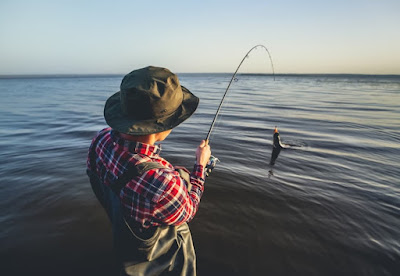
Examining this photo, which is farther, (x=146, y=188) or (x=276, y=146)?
(x=276, y=146)

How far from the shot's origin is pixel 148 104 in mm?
1444

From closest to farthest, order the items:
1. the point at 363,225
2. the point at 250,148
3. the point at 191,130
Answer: the point at 363,225 → the point at 250,148 → the point at 191,130

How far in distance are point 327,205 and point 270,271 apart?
190 cm

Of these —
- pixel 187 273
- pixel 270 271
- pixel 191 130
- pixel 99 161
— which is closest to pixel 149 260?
pixel 187 273

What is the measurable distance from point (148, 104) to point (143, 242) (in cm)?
91

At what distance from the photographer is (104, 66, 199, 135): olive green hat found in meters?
1.43

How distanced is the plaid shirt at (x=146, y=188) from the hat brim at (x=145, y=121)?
10 centimetres

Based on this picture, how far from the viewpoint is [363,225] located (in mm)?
3461

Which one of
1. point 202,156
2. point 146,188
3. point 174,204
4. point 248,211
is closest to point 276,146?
point 248,211

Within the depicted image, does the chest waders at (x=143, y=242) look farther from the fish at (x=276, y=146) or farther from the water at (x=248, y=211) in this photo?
the fish at (x=276, y=146)

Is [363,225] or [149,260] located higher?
[149,260]

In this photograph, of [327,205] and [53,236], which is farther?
[327,205]

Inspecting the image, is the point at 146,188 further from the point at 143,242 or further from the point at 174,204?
the point at 143,242

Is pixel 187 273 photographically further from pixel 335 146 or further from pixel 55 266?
pixel 335 146
